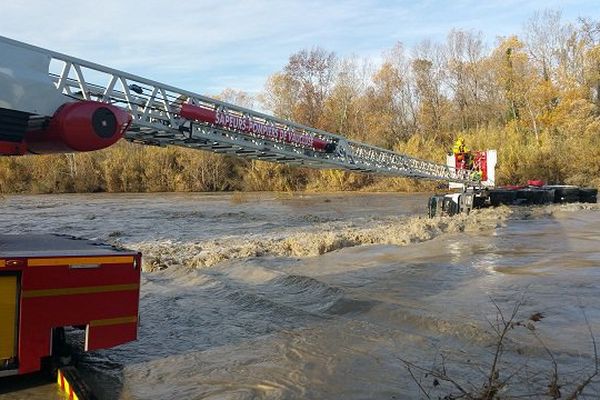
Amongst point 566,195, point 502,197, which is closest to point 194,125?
point 502,197

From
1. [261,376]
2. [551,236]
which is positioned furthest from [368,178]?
[261,376]

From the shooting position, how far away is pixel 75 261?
4812mm

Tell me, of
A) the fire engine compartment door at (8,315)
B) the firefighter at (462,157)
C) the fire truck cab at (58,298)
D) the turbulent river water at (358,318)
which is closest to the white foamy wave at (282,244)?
the turbulent river water at (358,318)

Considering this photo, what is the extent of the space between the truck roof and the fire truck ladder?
151 cm

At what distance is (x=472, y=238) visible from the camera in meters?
14.9

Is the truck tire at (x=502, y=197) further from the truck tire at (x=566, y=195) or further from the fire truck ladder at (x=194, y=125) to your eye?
the fire truck ladder at (x=194, y=125)

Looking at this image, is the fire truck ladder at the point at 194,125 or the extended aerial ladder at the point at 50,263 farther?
the fire truck ladder at the point at 194,125

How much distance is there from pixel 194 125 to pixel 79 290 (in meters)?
6.37

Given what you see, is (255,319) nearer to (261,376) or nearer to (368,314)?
(368,314)

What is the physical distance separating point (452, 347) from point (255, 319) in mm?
2667

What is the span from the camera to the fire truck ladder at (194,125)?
8188 millimetres

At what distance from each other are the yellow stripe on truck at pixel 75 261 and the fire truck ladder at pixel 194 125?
186cm

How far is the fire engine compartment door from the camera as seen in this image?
4.51 m

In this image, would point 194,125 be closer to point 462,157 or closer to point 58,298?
point 58,298
